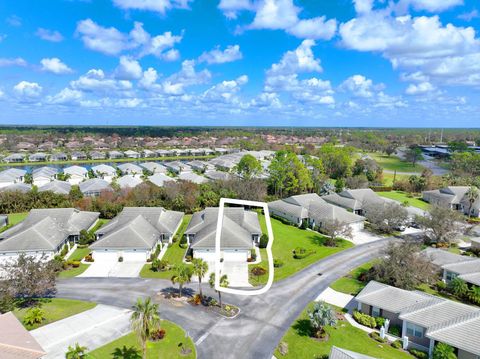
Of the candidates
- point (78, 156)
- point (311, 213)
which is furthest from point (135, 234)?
point (78, 156)

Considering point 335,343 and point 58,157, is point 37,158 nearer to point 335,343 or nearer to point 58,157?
point 58,157

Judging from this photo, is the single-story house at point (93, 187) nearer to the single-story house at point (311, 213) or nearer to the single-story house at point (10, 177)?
the single-story house at point (10, 177)

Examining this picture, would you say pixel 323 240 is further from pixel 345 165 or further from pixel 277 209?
pixel 345 165

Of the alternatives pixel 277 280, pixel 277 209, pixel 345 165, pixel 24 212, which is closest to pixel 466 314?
pixel 277 280

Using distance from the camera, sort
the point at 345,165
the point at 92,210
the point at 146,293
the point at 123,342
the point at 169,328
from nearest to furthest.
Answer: the point at 123,342, the point at 169,328, the point at 146,293, the point at 92,210, the point at 345,165

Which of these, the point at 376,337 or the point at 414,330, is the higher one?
the point at 414,330

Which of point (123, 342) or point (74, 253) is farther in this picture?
point (74, 253)

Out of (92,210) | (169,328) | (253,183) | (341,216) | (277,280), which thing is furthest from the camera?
(253,183)

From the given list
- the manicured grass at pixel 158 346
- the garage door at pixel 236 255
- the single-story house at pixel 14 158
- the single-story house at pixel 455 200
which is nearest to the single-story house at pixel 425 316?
the manicured grass at pixel 158 346
